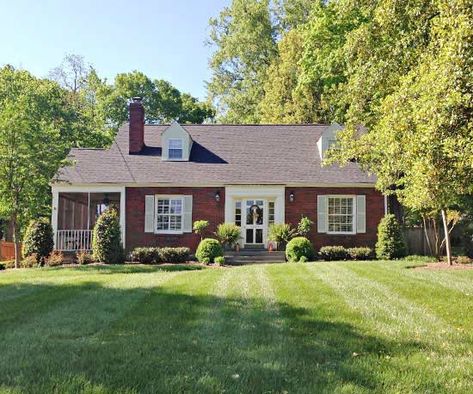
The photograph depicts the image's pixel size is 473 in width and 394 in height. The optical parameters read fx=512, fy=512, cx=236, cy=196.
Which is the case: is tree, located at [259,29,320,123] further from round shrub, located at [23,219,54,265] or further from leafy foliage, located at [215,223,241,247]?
round shrub, located at [23,219,54,265]

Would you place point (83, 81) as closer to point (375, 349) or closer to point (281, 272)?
point (281, 272)

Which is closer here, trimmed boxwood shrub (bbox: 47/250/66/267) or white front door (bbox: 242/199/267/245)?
trimmed boxwood shrub (bbox: 47/250/66/267)

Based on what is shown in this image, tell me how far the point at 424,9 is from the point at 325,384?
25.1 ft

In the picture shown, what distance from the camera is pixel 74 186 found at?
2086cm

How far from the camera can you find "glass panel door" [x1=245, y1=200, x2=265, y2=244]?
21.1 metres

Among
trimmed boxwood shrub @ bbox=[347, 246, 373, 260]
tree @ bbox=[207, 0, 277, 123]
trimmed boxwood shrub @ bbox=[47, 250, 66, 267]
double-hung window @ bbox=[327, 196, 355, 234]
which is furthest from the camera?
tree @ bbox=[207, 0, 277, 123]

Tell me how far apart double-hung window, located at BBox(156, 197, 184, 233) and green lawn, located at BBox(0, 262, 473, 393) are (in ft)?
35.9

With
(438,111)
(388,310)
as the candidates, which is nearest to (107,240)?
(388,310)

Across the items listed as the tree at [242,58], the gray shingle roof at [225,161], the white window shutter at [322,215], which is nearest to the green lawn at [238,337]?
the white window shutter at [322,215]

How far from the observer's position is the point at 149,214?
20906 millimetres

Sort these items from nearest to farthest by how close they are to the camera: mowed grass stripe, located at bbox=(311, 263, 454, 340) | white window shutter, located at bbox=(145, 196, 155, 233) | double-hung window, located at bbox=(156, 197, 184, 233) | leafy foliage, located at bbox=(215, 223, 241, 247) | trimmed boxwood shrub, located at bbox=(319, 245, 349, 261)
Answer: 1. mowed grass stripe, located at bbox=(311, 263, 454, 340)
2. trimmed boxwood shrub, located at bbox=(319, 245, 349, 261)
3. leafy foliage, located at bbox=(215, 223, 241, 247)
4. white window shutter, located at bbox=(145, 196, 155, 233)
5. double-hung window, located at bbox=(156, 197, 184, 233)

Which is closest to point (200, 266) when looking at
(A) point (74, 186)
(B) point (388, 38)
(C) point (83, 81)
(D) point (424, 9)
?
(A) point (74, 186)

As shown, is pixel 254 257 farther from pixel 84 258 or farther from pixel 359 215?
pixel 84 258

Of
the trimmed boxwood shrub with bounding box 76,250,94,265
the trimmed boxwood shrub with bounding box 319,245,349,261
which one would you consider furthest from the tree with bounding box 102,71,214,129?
the trimmed boxwood shrub with bounding box 319,245,349,261
